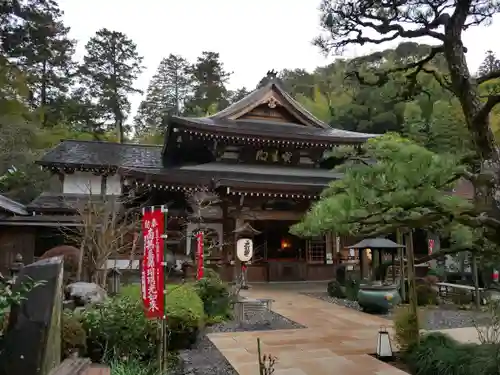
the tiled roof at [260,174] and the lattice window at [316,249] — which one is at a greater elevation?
the tiled roof at [260,174]

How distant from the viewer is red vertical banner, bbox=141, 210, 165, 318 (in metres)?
5.13

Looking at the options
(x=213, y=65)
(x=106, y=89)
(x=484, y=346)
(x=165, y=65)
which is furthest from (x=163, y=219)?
(x=165, y=65)

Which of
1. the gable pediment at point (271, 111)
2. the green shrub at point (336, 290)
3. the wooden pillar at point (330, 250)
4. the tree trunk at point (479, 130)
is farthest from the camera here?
the gable pediment at point (271, 111)

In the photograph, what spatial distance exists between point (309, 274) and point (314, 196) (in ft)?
11.1

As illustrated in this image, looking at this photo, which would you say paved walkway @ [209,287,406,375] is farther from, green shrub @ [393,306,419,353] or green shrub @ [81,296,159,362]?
green shrub @ [81,296,159,362]

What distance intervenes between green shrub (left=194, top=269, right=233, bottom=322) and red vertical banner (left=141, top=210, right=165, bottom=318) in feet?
13.9

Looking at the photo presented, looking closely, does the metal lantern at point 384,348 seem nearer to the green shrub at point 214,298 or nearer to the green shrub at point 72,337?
the green shrub at point 214,298

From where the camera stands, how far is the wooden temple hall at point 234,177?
1464cm

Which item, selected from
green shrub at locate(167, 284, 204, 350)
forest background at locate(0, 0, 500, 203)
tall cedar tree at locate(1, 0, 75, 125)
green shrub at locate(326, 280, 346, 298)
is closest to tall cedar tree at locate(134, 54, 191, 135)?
forest background at locate(0, 0, 500, 203)

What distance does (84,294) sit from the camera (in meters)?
7.26

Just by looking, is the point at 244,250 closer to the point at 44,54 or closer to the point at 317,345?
the point at 317,345

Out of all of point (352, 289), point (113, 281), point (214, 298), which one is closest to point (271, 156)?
point (352, 289)

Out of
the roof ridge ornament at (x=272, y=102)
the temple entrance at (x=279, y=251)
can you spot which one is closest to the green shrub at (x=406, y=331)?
the temple entrance at (x=279, y=251)

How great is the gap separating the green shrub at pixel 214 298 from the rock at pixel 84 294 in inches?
99.6
